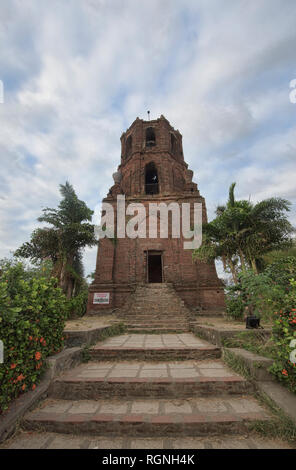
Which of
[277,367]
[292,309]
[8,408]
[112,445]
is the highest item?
[292,309]

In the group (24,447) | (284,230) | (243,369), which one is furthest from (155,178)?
(24,447)

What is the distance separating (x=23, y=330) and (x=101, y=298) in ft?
32.9

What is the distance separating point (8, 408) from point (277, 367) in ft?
11.8

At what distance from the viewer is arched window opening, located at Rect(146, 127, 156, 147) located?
1816 cm

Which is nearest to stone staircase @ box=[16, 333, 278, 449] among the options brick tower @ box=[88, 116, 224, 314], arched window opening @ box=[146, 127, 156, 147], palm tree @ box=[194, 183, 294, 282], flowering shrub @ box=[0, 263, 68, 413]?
flowering shrub @ box=[0, 263, 68, 413]

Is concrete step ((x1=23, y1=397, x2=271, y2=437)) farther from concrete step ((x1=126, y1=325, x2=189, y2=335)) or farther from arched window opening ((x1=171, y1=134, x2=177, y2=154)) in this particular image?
arched window opening ((x1=171, y1=134, x2=177, y2=154))

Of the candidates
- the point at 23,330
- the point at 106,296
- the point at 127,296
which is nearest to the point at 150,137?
the point at 127,296

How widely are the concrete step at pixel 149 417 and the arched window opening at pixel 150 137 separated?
740 inches

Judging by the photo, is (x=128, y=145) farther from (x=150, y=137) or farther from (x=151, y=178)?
(x=151, y=178)

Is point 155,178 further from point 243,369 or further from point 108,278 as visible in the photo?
point 243,369

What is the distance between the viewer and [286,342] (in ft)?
8.42

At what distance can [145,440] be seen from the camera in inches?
83.0

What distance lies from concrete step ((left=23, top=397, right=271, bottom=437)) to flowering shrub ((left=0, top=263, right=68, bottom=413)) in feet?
1.43

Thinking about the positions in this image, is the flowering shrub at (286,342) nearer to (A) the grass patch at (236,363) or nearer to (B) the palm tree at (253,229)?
(A) the grass patch at (236,363)
